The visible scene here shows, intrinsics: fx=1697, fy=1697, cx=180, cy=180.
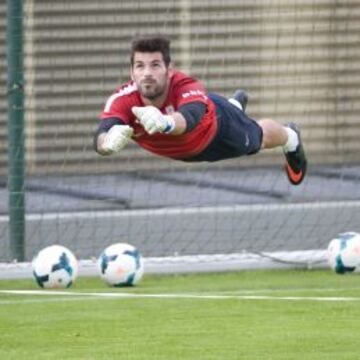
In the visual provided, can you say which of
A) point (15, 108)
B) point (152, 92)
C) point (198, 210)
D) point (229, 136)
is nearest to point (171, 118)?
point (152, 92)

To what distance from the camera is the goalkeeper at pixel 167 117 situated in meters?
10.6

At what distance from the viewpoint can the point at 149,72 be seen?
11.1m

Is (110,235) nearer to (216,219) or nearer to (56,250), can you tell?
(216,219)

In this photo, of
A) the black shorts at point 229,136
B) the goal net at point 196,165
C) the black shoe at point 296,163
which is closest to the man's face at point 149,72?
the black shorts at point 229,136

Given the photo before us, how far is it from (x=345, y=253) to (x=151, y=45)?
3.69 m

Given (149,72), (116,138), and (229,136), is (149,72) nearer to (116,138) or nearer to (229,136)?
(116,138)

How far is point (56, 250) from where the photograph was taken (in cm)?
1348

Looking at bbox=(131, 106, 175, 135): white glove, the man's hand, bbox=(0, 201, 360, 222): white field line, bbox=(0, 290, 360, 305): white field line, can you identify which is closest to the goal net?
bbox=(0, 201, 360, 222): white field line

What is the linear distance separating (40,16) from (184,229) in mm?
3191

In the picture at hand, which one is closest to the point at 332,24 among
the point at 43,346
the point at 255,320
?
the point at 255,320

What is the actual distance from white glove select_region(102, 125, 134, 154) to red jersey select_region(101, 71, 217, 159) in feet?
2.54

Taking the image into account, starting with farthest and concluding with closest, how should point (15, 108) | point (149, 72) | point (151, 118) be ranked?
point (15, 108) < point (149, 72) < point (151, 118)

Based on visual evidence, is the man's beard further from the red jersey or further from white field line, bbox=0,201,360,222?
white field line, bbox=0,201,360,222

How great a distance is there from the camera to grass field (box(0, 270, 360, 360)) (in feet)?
33.1
